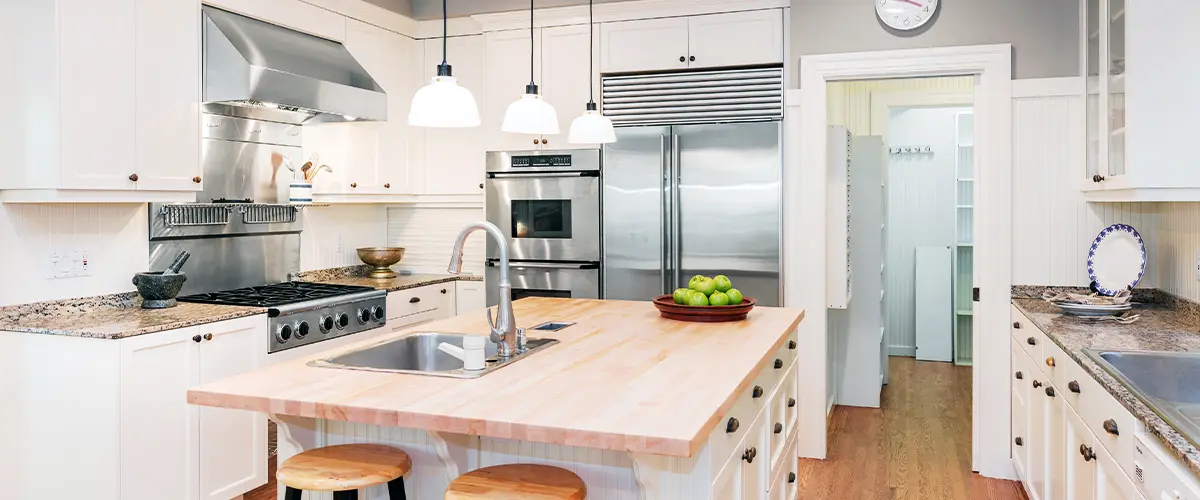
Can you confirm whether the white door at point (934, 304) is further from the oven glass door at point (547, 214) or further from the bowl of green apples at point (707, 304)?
the bowl of green apples at point (707, 304)

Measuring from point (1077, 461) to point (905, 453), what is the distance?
193 centimetres

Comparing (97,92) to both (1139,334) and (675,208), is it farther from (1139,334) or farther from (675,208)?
(1139,334)

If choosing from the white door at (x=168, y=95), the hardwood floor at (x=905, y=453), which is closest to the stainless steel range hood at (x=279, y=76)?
the white door at (x=168, y=95)

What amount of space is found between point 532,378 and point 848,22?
9.70 ft

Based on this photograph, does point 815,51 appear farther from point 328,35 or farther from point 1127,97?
point 328,35

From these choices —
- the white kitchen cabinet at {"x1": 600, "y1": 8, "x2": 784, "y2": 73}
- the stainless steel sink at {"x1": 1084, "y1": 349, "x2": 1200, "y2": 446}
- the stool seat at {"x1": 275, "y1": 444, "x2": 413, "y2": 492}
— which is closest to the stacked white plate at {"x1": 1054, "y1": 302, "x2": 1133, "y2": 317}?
the stainless steel sink at {"x1": 1084, "y1": 349, "x2": 1200, "y2": 446}

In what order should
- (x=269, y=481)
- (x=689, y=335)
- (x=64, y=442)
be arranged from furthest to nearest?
1. (x=269, y=481)
2. (x=64, y=442)
3. (x=689, y=335)

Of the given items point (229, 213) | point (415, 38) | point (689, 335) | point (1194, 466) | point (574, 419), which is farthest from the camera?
point (415, 38)

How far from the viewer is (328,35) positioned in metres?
4.57

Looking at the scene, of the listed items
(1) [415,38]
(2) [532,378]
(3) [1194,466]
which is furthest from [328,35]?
(3) [1194,466]

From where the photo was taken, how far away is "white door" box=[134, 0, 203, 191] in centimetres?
345

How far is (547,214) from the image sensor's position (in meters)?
4.96

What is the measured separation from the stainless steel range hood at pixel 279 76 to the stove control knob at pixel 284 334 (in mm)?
992

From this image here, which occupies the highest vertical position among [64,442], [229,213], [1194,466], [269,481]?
[229,213]
